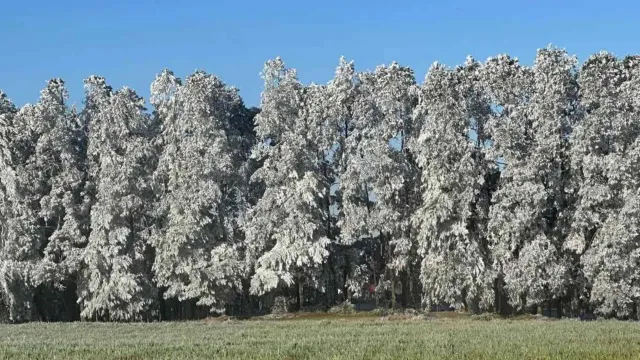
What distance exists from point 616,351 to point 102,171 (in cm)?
3813

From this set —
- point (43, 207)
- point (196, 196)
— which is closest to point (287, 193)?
point (196, 196)

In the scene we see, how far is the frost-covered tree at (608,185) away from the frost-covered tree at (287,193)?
50.8 feet

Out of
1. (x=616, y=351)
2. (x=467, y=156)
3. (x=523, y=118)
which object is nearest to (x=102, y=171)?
(x=467, y=156)

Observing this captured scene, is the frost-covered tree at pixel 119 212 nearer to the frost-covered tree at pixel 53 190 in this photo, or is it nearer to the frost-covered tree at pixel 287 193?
the frost-covered tree at pixel 53 190

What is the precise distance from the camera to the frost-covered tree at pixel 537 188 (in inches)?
1863

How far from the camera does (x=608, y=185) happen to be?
46.8 m

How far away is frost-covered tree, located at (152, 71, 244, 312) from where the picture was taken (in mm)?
52719

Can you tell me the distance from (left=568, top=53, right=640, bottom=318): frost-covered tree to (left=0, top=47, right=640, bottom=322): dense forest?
0.12 metres

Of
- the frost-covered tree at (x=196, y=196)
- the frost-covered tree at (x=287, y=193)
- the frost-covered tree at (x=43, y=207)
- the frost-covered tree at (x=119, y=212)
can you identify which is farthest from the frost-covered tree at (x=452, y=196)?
the frost-covered tree at (x=43, y=207)

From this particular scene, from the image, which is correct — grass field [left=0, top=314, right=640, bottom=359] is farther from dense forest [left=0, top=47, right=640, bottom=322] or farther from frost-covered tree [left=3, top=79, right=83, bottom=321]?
frost-covered tree [left=3, top=79, right=83, bottom=321]

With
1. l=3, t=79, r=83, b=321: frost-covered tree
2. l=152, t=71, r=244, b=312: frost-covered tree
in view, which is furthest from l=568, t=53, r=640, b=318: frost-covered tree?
l=3, t=79, r=83, b=321: frost-covered tree

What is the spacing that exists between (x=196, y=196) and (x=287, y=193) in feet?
18.5

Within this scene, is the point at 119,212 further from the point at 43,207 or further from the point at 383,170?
the point at 383,170

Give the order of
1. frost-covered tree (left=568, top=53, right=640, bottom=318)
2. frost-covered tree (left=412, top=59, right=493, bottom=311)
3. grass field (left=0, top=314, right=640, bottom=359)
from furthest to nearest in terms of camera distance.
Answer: frost-covered tree (left=412, top=59, right=493, bottom=311) < frost-covered tree (left=568, top=53, right=640, bottom=318) < grass field (left=0, top=314, right=640, bottom=359)
